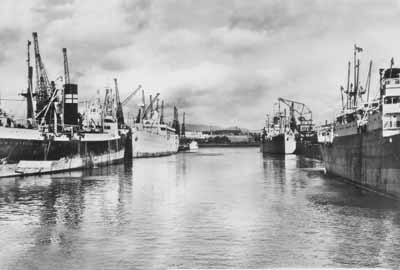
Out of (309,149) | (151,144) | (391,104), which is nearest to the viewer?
(391,104)

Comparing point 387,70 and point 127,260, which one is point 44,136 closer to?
point 387,70

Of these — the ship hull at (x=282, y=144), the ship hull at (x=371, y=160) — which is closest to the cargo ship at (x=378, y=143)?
the ship hull at (x=371, y=160)

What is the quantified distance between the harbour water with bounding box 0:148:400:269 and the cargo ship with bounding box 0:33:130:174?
1370 cm

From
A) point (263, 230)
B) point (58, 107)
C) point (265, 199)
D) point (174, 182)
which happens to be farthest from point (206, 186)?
point (58, 107)

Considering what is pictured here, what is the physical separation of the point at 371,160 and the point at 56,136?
38768 millimetres

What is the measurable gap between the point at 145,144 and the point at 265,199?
89002 millimetres

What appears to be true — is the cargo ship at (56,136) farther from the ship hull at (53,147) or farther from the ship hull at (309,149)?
the ship hull at (309,149)

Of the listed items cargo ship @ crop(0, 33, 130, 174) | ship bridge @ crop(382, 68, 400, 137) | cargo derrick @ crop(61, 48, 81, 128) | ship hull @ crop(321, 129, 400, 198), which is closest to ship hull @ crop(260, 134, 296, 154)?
cargo ship @ crop(0, 33, 130, 174)

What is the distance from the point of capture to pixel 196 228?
23.6 metres

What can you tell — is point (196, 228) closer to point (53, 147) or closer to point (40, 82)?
point (53, 147)

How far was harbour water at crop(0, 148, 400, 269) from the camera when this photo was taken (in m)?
17.6

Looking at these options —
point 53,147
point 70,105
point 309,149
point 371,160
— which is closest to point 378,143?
point 371,160

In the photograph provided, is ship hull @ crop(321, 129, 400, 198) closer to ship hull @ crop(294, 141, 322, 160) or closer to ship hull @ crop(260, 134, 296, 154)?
ship hull @ crop(294, 141, 322, 160)

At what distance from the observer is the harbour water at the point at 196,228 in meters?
17.6
